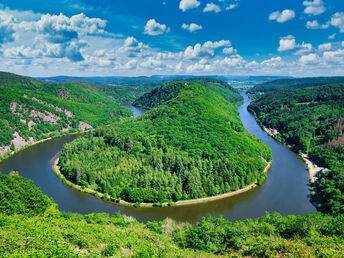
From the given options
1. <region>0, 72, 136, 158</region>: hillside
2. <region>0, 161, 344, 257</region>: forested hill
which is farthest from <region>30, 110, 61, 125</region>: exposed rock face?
<region>0, 161, 344, 257</region>: forested hill

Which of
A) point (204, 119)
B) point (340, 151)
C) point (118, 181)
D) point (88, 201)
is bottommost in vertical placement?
point (88, 201)

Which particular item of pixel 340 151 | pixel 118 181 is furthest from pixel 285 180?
pixel 118 181

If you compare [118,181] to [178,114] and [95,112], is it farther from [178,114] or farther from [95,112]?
[95,112]

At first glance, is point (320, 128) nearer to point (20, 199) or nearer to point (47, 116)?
point (20, 199)

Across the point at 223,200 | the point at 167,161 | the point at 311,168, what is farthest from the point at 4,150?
the point at 311,168

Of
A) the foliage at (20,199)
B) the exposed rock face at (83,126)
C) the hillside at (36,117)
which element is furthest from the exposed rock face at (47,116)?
the foliage at (20,199)

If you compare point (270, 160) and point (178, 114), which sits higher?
point (178, 114)
